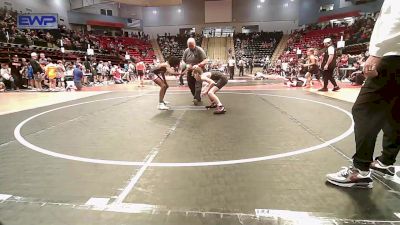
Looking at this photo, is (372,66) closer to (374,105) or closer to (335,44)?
→ (374,105)

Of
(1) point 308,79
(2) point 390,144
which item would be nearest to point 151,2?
(1) point 308,79

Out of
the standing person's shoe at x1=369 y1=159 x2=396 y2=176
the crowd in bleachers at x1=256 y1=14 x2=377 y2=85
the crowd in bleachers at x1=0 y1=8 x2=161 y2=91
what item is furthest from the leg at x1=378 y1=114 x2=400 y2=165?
the crowd in bleachers at x1=0 y1=8 x2=161 y2=91

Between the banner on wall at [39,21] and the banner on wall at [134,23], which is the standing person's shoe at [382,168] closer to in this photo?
the banner on wall at [39,21]

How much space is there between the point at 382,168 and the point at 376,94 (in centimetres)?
74

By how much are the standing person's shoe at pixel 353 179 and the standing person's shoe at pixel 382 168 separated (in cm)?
35

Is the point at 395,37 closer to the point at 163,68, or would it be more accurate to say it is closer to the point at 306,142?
the point at 306,142

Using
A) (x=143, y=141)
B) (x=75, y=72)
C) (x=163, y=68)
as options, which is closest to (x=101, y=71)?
(x=75, y=72)

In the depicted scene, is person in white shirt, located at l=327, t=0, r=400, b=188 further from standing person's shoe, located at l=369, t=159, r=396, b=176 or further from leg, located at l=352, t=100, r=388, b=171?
standing person's shoe, located at l=369, t=159, r=396, b=176

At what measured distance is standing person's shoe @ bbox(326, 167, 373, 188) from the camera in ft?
7.48

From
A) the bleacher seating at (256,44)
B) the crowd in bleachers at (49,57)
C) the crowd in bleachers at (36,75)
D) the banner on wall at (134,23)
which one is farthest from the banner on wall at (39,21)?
the banner on wall at (134,23)

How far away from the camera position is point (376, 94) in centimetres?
222

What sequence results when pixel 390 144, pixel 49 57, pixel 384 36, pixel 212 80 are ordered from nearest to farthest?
pixel 384 36 < pixel 390 144 < pixel 212 80 < pixel 49 57

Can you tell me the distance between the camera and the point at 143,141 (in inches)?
147

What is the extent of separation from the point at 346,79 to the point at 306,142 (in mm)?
14281
